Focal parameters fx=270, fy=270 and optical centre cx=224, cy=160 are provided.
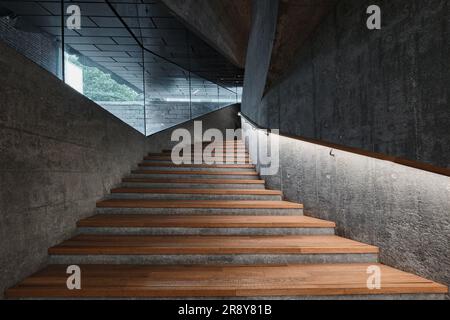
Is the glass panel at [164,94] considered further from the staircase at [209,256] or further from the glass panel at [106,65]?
the staircase at [209,256]

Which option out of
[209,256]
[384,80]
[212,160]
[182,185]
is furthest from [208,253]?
[212,160]

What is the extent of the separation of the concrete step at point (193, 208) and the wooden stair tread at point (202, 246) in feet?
1.70

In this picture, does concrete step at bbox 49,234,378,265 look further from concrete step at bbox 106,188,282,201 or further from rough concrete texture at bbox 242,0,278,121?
rough concrete texture at bbox 242,0,278,121

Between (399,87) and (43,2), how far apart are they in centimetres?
529

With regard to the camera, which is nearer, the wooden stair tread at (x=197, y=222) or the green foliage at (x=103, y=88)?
the wooden stair tread at (x=197, y=222)

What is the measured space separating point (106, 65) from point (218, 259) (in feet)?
11.5

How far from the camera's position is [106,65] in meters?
4.14

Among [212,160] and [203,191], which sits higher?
[212,160]

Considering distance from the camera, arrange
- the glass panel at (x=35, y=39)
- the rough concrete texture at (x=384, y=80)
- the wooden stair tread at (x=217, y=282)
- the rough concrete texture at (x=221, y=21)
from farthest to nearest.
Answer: the rough concrete texture at (x=221, y=21) → the glass panel at (x=35, y=39) → the wooden stair tread at (x=217, y=282) → the rough concrete texture at (x=384, y=80)

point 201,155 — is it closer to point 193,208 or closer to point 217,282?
point 193,208

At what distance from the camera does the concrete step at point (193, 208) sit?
2.90m

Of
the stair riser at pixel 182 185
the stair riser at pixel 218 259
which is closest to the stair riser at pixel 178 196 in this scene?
the stair riser at pixel 182 185

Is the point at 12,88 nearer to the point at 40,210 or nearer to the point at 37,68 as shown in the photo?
the point at 37,68

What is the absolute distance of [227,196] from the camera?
3365 millimetres
